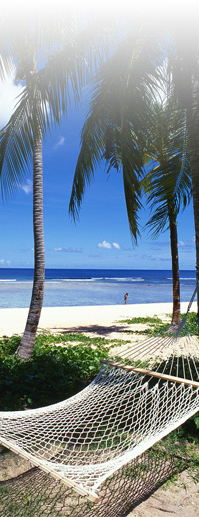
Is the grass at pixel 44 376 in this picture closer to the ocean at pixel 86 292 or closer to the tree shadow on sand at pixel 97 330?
the tree shadow on sand at pixel 97 330

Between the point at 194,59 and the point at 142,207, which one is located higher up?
the point at 194,59

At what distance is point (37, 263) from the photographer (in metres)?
4.77

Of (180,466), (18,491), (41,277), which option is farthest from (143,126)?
(18,491)

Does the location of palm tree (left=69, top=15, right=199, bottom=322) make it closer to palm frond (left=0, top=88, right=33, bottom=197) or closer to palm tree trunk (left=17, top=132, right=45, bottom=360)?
palm tree trunk (left=17, top=132, right=45, bottom=360)

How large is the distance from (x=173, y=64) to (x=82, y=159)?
1751 millimetres

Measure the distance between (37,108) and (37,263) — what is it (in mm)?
1859

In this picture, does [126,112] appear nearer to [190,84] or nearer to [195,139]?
[190,84]

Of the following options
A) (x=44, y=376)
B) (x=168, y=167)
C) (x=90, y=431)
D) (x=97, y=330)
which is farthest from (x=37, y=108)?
(x=97, y=330)

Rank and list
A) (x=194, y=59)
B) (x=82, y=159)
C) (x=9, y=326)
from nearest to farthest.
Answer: (x=194, y=59)
(x=82, y=159)
(x=9, y=326)

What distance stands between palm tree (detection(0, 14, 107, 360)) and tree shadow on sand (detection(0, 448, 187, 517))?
271 centimetres

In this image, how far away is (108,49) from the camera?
3.88 metres

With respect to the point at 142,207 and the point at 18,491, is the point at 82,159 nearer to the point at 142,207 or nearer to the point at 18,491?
the point at 142,207

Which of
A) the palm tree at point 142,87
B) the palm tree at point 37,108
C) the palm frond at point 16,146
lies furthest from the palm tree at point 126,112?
the palm frond at point 16,146

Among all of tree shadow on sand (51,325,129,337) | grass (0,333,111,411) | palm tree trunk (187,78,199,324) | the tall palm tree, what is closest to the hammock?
grass (0,333,111,411)
